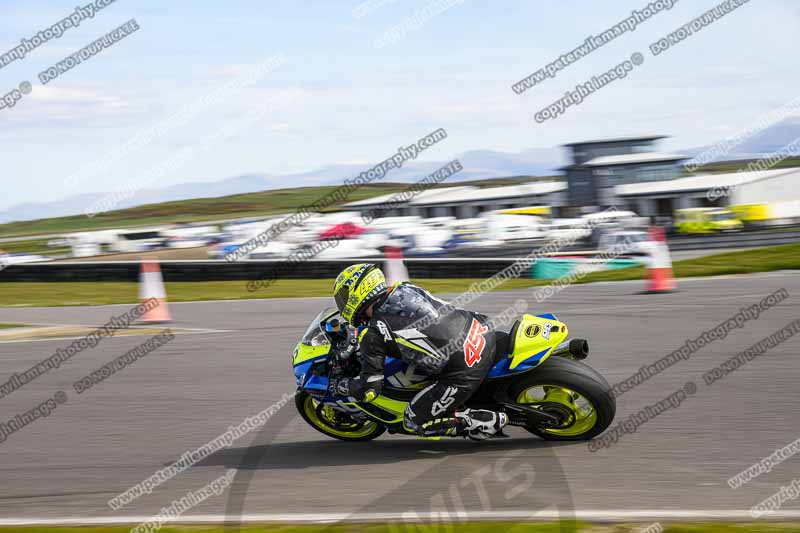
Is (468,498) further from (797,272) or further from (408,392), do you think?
A: (797,272)

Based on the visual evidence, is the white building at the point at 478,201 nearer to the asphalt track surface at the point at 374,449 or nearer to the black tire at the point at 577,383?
the asphalt track surface at the point at 374,449

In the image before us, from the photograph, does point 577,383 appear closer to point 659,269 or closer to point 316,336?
point 316,336

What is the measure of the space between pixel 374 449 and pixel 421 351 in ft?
3.37

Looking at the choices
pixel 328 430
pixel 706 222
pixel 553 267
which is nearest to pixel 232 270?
pixel 553 267

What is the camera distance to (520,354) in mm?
6023

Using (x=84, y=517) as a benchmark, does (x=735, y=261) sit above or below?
below

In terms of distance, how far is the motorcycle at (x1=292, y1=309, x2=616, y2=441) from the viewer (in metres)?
6.03

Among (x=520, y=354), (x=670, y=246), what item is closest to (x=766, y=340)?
(x=520, y=354)

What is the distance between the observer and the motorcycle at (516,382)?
19.8 ft

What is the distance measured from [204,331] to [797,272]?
420 inches

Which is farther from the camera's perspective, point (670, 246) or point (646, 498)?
point (670, 246)

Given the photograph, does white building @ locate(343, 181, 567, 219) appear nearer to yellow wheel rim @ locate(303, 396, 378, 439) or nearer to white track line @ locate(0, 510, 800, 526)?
yellow wheel rim @ locate(303, 396, 378, 439)

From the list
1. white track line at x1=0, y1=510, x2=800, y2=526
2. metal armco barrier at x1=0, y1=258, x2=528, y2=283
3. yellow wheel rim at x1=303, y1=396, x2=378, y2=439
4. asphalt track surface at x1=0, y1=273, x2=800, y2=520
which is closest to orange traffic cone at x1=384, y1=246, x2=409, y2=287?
metal armco barrier at x1=0, y1=258, x2=528, y2=283

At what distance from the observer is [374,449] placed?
6.54 metres
